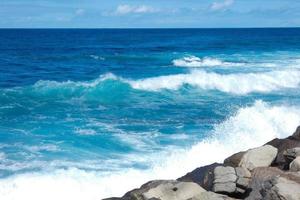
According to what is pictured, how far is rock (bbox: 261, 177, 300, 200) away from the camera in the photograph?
23.4ft

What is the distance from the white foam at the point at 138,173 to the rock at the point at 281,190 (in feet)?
12.0

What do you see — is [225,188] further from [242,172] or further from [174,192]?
[174,192]

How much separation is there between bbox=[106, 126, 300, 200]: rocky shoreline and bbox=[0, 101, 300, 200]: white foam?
6.68ft

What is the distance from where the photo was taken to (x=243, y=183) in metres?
7.95

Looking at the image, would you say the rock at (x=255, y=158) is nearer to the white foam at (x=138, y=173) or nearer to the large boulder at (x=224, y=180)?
the large boulder at (x=224, y=180)

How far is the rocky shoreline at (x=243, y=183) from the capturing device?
748 centimetres

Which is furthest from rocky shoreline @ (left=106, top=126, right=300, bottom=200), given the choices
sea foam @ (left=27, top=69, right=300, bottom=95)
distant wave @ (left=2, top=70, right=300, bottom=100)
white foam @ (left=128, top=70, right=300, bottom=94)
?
white foam @ (left=128, top=70, right=300, bottom=94)

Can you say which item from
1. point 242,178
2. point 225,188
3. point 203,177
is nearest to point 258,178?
point 242,178

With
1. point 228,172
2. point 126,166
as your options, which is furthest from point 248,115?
point 228,172

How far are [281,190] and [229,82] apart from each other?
19397 millimetres

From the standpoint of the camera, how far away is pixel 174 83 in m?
26.7

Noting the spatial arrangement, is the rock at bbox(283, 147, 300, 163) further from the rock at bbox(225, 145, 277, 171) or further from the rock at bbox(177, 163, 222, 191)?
the rock at bbox(177, 163, 222, 191)

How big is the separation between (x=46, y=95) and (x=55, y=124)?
254 inches

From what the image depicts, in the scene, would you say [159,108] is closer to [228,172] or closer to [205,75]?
[205,75]
